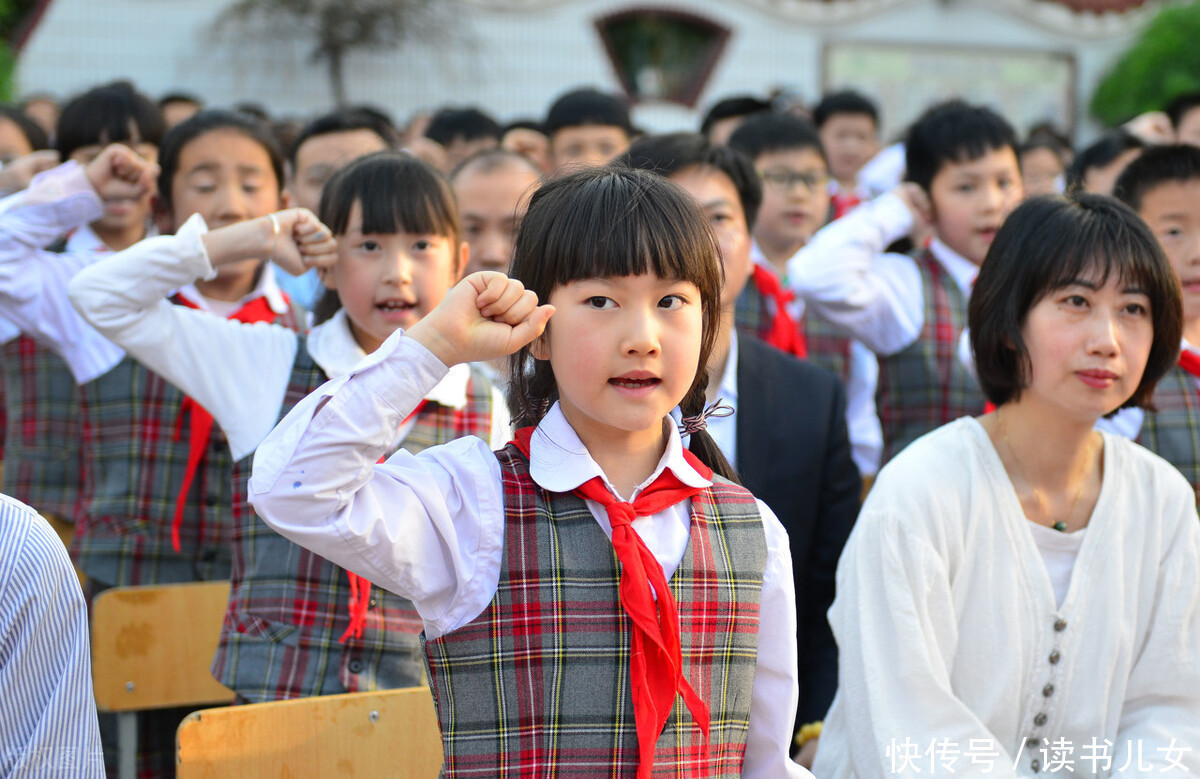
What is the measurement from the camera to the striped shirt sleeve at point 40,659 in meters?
1.41

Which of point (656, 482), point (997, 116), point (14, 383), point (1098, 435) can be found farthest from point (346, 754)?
point (997, 116)

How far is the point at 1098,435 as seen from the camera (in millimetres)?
2195

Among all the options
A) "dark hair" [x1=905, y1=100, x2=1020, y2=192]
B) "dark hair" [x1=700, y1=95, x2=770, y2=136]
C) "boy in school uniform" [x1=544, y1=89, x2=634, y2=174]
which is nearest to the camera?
"dark hair" [x1=905, y1=100, x2=1020, y2=192]

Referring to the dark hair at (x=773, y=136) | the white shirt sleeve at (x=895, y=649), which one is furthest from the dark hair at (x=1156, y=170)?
the white shirt sleeve at (x=895, y=649)

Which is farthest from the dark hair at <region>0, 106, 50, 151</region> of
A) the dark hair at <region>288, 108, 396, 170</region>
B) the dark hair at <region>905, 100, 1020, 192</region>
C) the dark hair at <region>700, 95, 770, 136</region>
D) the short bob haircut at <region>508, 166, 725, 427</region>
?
the short bob haircut at <region>508, 166, 725, 427</region>

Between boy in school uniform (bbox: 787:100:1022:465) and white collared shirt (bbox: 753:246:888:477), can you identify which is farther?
white collared shirt (bbox: 753:246:888:477)

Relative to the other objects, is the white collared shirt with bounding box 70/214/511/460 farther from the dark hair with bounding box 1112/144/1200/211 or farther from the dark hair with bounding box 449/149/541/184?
the dark hair with bounding box 1112/144/1200/211

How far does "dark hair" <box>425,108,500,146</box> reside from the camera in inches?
215

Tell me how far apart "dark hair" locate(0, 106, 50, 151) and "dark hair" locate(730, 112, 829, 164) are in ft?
8.95

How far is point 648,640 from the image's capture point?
1.43m

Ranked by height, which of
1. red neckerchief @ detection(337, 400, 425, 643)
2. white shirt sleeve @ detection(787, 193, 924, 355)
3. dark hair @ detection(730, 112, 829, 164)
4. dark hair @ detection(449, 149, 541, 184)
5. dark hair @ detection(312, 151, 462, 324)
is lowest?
red neckerchief @ detection(337, 400, 425, 643)

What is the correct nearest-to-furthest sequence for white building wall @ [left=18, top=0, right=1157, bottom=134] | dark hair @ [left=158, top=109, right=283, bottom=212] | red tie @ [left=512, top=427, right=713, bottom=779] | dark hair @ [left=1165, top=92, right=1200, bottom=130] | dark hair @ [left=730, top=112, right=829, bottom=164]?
red tie @ [left=512, top=427, right=713, bottom=779], dark hair @ [left=158, top=109, right=283, bottom=212], dark hair @ [left=730, top=112, right=829, bottom=164], dark hair @ [left=1165, top=92, right=1200, bottom=130], white building wall @ [left=18, top=0, right=1157, bottom=134]

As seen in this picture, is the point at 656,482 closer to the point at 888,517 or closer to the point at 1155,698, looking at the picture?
the point at 888,517

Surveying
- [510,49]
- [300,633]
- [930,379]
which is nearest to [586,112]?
[930,379]
